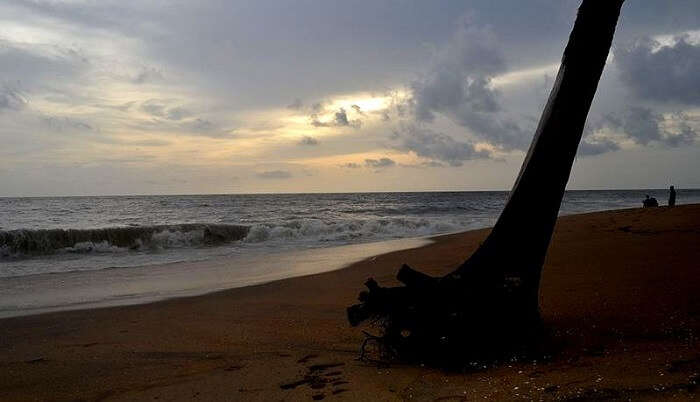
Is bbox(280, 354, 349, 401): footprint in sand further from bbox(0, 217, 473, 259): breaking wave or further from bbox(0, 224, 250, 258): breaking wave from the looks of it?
bbox(0, 224, 250, 258): breaking wave

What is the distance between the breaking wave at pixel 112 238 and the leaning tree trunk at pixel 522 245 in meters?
18.0

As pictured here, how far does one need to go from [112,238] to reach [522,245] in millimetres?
22204

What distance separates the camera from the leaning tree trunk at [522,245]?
12.3ft

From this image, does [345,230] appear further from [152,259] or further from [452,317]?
[452,317]

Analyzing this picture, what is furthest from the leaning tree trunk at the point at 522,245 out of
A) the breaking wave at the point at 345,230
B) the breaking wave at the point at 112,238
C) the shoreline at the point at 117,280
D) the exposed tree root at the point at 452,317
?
the breaking wave at the point at 345,230

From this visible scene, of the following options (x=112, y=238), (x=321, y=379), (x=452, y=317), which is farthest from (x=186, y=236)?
(x=452, y=317)

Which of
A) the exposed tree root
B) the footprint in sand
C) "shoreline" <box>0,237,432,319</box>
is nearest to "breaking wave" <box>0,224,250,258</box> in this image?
"shoreline" <box>0,237,432,319</box>

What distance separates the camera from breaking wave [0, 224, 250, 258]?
19.1 m

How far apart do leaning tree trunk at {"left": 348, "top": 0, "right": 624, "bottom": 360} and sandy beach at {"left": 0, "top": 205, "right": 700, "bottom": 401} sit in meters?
0.33

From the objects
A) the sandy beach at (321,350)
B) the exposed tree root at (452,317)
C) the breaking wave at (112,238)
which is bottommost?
the breaking wave at (112,238)

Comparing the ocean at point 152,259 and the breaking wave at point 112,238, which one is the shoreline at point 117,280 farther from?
the breaking wave at point 112,238

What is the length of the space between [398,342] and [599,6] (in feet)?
9.81

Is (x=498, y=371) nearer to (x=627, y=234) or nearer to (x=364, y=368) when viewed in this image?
(x=364, y=368)

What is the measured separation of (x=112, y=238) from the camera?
73.7ft
